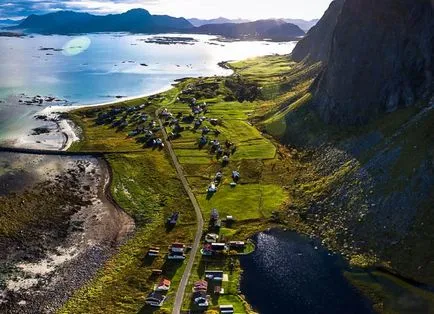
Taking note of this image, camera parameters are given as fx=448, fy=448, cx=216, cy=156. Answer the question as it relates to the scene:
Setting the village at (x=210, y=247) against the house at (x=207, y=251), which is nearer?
the village at (x=210, y=247)

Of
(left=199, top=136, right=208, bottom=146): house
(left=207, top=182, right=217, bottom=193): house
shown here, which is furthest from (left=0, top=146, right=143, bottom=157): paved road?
(left=207, top=182, right=217, bottom=193): house

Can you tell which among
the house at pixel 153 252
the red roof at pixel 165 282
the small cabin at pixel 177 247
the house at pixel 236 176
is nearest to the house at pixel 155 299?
the red roof at pixel 165 282

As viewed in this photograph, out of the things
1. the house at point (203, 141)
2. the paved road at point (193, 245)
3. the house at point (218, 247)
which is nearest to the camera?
the paved road at point (193, 245)

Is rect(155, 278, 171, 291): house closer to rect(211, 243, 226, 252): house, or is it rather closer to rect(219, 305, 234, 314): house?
rect(219, 305, 234, 314): house

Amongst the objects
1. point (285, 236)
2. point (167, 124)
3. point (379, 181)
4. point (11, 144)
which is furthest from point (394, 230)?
point (11, 144)

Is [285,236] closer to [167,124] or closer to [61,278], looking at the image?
[61,278]

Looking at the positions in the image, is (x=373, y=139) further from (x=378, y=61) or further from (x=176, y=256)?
(x=176, y=256)

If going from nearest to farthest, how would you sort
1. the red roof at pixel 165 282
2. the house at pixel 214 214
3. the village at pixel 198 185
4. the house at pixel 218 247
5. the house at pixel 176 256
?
the red roof at pixel 165 282 < the village at pixel 198 185 < the house at pixel 176 256 < the house at pixel 218 247 < the house at pixel 214 214

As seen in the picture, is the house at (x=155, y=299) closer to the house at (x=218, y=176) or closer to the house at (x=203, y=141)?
the house at (x=218, y=176)
